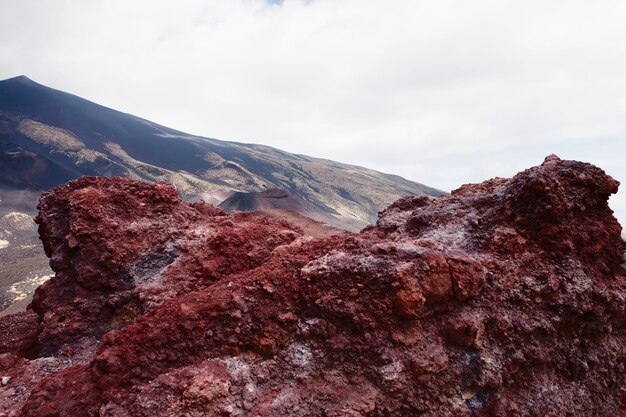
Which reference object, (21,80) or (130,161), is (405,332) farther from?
(21,80)

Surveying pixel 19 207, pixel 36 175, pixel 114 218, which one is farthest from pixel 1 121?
pixel 114 218

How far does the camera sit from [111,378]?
10.7 ft

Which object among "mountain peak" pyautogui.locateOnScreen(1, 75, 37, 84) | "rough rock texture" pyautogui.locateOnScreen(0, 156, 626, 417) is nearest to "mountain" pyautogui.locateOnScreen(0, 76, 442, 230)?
"mountain peak" pyautogui.locateOnScreen(1, 75, 37, 84)

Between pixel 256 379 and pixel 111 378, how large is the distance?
45.4 inches

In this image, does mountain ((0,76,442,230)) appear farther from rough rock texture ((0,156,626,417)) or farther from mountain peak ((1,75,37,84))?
rough rock texture ((0,156,626,417))

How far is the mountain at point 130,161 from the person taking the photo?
145ft

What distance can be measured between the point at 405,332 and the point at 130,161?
2166 inches

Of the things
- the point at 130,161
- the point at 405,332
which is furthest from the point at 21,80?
the point at 405,332

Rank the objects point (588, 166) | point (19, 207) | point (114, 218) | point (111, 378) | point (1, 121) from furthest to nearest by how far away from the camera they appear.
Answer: point (1, 121), point (19, 207), point (114, 218), point (588, 166), point (111, 378)

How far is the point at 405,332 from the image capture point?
348cm

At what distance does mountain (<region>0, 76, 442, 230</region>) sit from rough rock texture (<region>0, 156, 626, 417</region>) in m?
35.3

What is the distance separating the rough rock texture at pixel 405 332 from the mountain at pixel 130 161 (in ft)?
116

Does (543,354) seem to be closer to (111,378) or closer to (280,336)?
(280,336)

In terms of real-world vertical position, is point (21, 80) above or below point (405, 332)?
above
